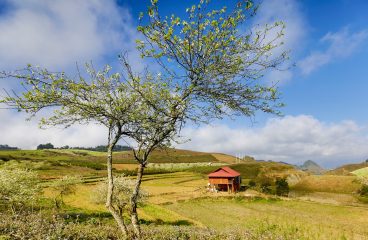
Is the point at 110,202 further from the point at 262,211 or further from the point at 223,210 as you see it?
the point at 262,211

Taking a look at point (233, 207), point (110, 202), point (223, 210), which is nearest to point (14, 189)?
point (110, 202)

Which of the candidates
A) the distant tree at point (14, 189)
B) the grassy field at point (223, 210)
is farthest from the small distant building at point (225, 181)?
the distant tree at point (14, 189)

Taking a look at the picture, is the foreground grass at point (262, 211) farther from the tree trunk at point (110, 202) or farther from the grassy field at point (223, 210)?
the tree trunk at point (110, 202)

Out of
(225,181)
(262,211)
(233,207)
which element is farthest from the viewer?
(225,181)

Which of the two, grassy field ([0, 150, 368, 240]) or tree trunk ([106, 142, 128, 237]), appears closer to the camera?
tree trunk ([106, 142, 128, 237])

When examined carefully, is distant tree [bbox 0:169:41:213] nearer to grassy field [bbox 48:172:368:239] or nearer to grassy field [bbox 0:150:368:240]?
grassy field [bbox 0:150:368:240]

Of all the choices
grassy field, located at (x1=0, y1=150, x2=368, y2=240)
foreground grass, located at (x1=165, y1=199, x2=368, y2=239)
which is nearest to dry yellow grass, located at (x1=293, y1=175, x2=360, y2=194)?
grassy field, located at (x1=0, y1=150, x2=368, y2=240)

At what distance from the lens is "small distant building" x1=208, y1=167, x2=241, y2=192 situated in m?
99.5

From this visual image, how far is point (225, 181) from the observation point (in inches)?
3935

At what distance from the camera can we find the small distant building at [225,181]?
3917 inches

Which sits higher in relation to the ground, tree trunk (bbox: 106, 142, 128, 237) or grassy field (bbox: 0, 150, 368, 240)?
tree trunk (bbox: 106, 142, 128, 237)

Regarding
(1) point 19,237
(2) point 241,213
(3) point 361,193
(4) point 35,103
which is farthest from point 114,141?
(3) point 361,193

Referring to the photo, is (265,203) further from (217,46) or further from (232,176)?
(217,46)

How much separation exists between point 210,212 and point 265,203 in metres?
Answer: 19.9
